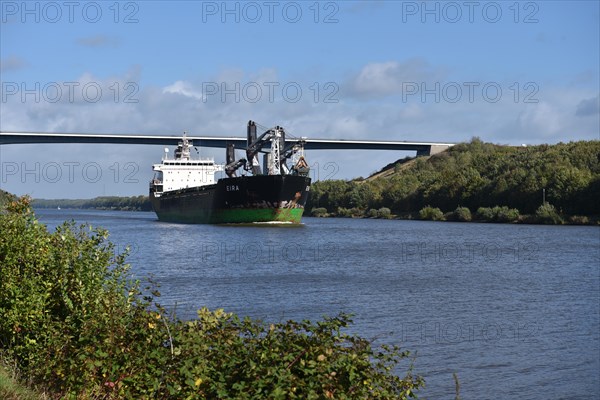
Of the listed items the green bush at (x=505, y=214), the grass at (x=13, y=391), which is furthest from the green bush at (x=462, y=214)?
the grass at (x=13, y=391)

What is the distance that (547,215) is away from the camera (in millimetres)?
84375

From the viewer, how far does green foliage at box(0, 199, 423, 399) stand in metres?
7.31

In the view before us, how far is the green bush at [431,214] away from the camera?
101 m

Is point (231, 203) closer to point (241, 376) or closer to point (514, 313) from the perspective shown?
point (514, 313)

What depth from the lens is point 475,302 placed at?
2344 centimetres

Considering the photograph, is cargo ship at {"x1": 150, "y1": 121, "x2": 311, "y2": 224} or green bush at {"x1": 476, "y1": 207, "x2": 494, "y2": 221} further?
green bush at {"x1": 476, "y1": 207, "x2": 494, "y2": 221}

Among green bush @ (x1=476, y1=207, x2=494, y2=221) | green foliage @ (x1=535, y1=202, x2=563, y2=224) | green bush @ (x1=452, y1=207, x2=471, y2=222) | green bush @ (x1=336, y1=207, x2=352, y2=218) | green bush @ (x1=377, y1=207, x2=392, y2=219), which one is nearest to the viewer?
green foliage @ (x1=535, y1=202, x2=563, y2=224)

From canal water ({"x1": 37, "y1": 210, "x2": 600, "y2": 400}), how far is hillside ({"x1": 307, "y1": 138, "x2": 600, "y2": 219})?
139ft

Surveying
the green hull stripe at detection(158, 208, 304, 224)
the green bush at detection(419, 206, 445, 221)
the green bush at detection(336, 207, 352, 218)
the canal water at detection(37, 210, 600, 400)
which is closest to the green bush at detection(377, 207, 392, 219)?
the green bush at detection(336, 207, 352, 218)

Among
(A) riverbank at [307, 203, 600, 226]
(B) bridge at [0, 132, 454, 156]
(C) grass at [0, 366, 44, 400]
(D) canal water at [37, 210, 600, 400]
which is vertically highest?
(B) bridge at [0, 132, 454, 156]

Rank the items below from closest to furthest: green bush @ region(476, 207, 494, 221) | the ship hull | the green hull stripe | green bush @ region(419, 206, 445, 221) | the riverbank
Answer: the ship hull
the green hull stripe
the riverbank
green bush @ region(476, 207, 494, 221)
green bush @ region(419, 206, 445, 221)

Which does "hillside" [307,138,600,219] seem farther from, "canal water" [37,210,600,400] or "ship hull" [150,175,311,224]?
"canal water" [37,210,600,400]

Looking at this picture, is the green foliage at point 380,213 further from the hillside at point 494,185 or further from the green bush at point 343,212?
the green bush at point 343,212

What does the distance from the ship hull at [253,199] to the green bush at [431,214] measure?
3389 centimetres
